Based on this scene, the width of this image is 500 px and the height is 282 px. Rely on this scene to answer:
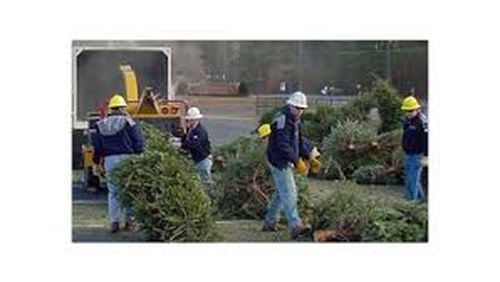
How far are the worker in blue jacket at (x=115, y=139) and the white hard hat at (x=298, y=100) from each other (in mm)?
1274

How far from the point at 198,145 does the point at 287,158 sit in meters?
0.75

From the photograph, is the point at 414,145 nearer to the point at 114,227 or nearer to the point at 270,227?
the point at 270,227

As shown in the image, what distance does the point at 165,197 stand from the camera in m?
10.3

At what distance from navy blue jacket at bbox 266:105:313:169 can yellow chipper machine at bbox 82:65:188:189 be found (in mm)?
772

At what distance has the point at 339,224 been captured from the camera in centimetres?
1045

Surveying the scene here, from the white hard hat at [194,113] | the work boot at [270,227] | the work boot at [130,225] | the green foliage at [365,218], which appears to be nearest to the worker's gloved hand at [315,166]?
the green foliage at [365,218]

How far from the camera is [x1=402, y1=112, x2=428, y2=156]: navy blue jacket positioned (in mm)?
10367

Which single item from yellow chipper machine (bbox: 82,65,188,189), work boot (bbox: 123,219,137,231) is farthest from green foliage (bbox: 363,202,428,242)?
work boot (bbox: 123,219,137,231)

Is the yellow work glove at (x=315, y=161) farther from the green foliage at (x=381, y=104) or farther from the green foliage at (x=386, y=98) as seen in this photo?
the green foliage at (x=386, y=98)

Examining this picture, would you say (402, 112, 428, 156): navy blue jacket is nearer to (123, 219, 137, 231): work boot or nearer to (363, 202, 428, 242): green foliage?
(363, 202, 428, 242): green foliage
